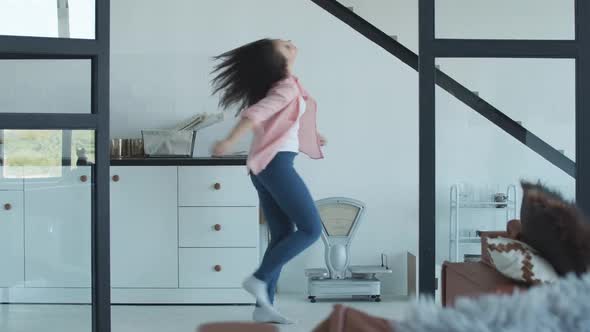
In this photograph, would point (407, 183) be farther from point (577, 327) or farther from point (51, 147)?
point (577, 327)

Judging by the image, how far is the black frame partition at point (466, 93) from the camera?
3.41 m

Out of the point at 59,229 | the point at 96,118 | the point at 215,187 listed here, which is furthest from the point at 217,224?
the point at 96,118

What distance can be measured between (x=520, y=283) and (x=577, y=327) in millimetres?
1445

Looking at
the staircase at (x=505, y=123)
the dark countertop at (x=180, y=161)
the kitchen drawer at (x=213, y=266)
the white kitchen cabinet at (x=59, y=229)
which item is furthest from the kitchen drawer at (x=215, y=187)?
the staircase at (x=505, y=123)

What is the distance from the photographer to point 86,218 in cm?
325

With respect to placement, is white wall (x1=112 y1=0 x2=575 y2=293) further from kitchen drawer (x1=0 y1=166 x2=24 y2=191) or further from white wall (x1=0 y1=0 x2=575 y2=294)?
kitchen drawer (x1=0 y1=166 x2=24 y2=191)

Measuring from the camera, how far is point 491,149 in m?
3.54

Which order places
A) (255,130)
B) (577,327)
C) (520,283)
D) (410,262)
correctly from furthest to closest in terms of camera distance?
(410,262) < (255,130) < (520,283) < (577,327)

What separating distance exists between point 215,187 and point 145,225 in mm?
455

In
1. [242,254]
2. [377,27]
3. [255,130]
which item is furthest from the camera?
[377,27]

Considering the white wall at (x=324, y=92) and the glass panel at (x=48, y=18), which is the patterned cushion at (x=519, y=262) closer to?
the glass panel at (x=48, y=18)

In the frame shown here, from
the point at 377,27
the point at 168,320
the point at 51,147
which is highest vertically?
the point at 377,27

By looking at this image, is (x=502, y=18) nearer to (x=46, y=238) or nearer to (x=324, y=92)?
(x=324, y=92)

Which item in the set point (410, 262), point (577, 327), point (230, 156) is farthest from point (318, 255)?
point (577, 327)
